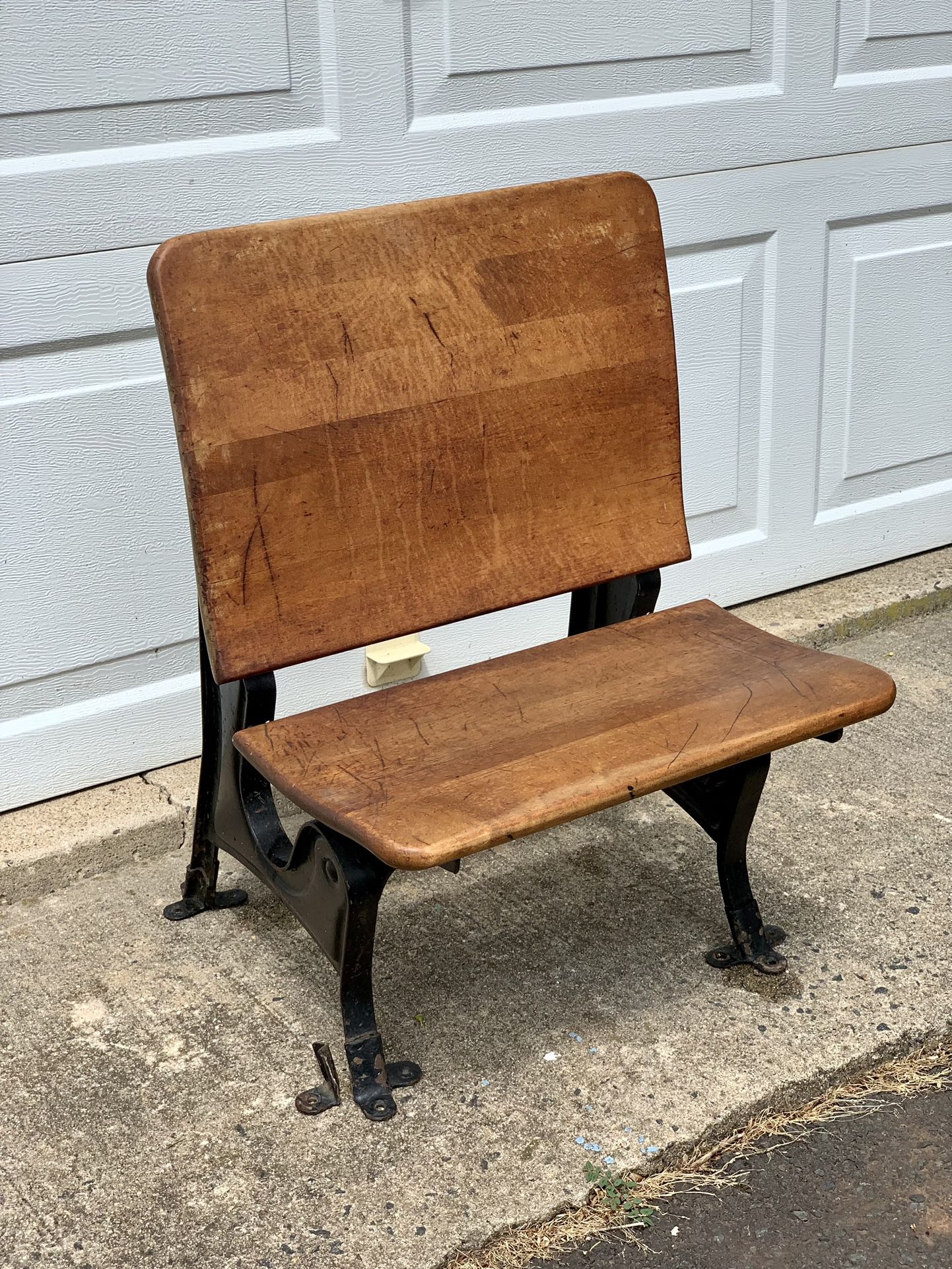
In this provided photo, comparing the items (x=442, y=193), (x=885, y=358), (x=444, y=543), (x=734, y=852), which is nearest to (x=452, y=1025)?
(x=734, y=852)

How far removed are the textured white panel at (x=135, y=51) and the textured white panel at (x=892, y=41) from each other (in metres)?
Result: 1.35

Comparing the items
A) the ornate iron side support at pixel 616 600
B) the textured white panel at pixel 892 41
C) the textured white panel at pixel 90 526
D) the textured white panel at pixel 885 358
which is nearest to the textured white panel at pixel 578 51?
the textured white panel at pixel 892 41

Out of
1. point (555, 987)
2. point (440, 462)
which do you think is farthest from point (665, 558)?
point (555, 987)

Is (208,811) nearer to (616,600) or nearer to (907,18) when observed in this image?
(616,600)

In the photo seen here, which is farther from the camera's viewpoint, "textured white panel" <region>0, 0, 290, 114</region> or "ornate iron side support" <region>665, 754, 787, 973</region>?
"textured white panel" <region>0, 0, 290, 114</region>

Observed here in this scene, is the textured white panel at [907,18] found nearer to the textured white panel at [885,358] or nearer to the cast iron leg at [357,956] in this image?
the textured white panel at [885,358]

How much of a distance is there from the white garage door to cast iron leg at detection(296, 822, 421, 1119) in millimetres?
874

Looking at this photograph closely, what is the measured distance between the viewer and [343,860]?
192 centimetres

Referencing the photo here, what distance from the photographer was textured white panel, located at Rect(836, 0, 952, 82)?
3.25m

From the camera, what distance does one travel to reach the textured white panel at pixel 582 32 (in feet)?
9.00

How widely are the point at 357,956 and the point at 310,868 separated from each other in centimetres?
14

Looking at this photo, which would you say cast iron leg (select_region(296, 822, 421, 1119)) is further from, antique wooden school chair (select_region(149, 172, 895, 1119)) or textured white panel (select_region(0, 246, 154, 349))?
textured white panel (select_region(0, 246, 154, 349))

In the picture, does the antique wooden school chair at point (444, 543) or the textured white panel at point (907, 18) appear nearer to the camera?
the antique wooden school chair at point (444, 543)

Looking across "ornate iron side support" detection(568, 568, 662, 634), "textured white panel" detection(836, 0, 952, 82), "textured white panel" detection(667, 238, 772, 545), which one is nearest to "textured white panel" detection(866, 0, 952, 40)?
"textured white panel" detection(836, 0, 952, 82)
